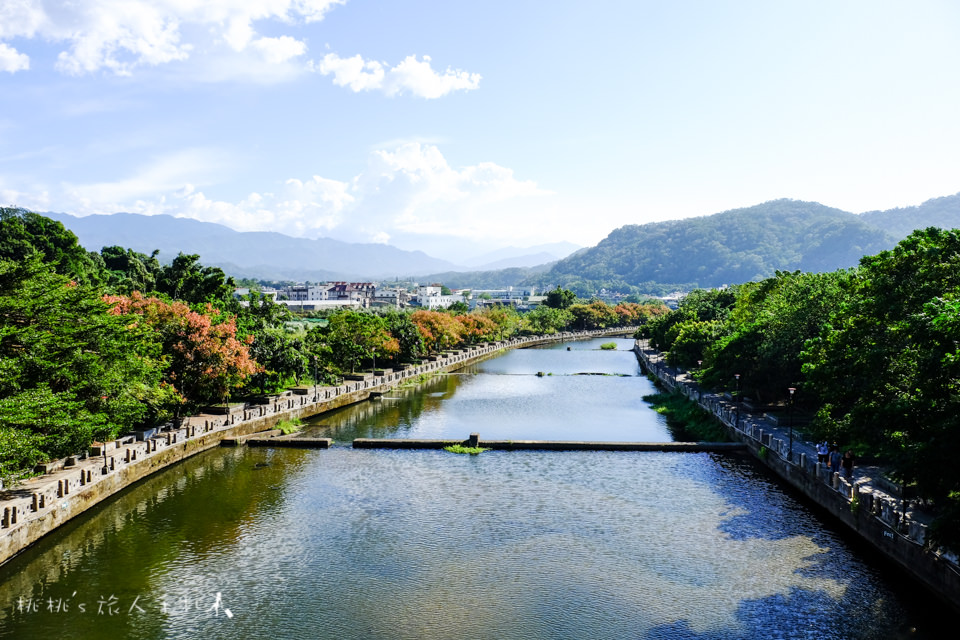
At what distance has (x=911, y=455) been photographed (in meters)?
16.3

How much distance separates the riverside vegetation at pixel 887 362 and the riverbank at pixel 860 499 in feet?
3.21

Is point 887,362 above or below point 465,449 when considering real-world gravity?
above

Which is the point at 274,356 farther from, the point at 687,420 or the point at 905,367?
the point at 905,367

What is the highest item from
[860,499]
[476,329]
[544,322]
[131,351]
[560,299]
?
[560,299]

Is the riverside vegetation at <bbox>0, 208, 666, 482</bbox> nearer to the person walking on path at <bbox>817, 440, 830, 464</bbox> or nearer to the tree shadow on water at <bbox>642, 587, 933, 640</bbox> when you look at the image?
the tree shadow on water at <bbox>642, 587, 933, 640</bbox>

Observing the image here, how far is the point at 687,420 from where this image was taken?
148 feet

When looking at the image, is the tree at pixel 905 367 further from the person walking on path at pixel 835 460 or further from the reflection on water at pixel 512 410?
the reflection on water at pixel 512 410

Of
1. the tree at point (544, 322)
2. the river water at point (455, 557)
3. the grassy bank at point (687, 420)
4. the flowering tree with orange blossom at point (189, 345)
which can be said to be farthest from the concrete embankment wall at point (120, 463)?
the tree at point (544, 322)

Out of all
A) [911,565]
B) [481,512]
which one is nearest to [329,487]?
[481,512]

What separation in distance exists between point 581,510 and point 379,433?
60.4 ft

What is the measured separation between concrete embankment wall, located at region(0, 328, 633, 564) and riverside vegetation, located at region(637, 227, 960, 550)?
24292 millimetres

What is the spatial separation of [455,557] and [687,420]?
2712 centimetres

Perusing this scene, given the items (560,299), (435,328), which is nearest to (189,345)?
(435,328)

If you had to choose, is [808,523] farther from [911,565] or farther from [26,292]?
[26,292]
